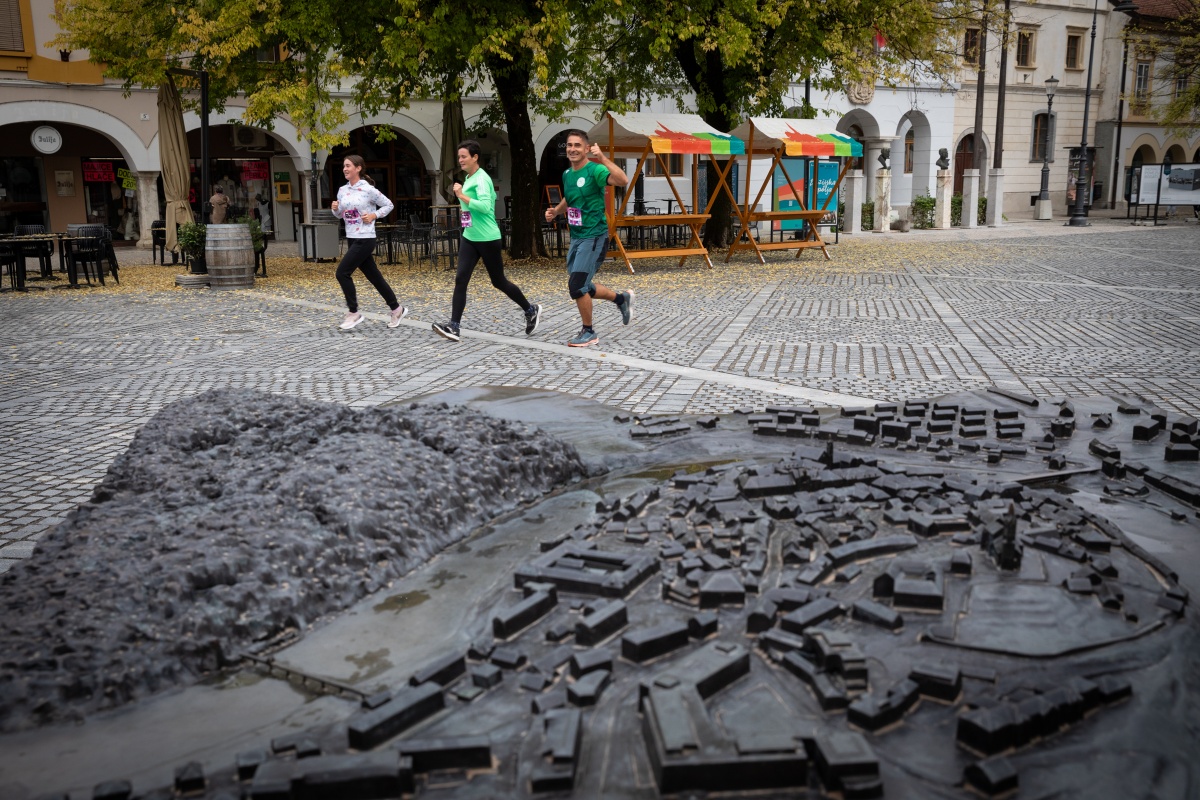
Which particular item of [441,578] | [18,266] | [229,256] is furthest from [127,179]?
[441,578]

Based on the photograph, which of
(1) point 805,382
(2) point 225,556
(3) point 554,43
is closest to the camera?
(2) point 225,556

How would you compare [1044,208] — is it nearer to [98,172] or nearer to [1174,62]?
[1174,62]

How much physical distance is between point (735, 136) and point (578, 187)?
11.5m

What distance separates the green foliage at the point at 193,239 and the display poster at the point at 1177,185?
1195 inches

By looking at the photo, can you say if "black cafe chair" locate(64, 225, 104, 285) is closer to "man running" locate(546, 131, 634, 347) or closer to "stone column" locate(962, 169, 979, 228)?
"man running" locate(546, 131, 634, 347)

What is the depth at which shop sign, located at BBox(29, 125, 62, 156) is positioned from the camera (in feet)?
82.8

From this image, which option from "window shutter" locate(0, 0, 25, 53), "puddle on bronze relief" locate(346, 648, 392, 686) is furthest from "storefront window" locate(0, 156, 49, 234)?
"puddle on bronze relief" locate(346, 648, 392, 686)

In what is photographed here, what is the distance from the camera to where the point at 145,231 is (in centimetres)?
2703

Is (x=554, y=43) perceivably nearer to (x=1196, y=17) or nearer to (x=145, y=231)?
(x=145, y=231)

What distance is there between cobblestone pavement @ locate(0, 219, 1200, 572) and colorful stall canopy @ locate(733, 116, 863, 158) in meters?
3.41

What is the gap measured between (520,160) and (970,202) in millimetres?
21680

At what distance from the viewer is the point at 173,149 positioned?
65.7ft

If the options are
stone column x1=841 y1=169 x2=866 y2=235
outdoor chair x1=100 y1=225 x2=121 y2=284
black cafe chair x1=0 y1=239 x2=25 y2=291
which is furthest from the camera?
stone column x1=841 y1=169 x2=866 y2=235

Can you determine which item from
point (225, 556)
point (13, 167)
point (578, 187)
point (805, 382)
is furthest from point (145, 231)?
point (225, 556)
